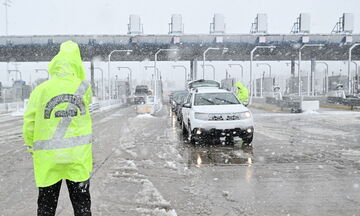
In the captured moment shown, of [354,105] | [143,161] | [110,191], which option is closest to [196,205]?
[110,191]

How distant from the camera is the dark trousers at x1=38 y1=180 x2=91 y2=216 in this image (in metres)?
3.23

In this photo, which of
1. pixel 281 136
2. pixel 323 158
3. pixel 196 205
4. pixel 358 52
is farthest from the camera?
pixel 358 52

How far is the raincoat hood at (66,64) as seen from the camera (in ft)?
10.5

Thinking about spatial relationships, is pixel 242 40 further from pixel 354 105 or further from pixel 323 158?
pixel 323 158

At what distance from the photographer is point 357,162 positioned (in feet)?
24.8

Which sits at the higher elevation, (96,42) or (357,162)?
(96,42)

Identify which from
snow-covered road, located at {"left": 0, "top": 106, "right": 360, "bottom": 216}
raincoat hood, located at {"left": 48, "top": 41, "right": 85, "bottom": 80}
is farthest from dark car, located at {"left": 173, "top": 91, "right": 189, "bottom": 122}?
raincoat hood, located at {"left": 48, "top": 41, "right": 85, "bottom": 80}

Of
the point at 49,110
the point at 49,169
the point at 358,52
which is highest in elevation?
the point at 358,52

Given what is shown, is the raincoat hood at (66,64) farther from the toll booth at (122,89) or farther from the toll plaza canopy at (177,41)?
the toll booth at (122,89)

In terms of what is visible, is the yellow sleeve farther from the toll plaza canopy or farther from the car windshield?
the toll plaza canopy

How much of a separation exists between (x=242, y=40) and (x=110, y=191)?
36469 millimetres

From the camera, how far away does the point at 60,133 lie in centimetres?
313

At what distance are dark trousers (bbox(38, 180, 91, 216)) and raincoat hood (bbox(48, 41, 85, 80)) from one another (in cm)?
99

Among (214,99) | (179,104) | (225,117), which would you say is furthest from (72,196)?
(179,104)
